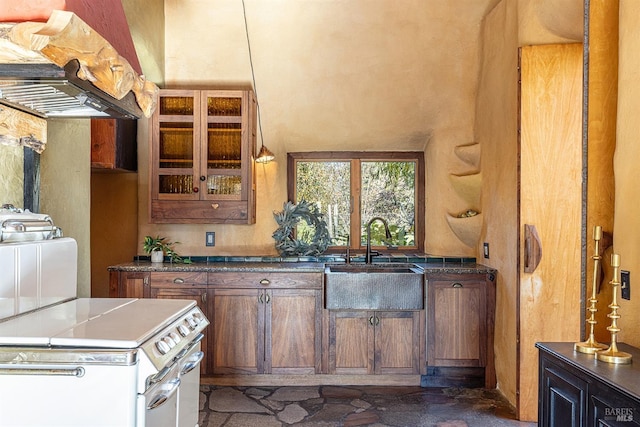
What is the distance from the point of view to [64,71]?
1624 mm

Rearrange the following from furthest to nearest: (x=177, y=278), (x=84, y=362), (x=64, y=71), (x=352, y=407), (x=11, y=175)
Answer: (x=177, y=278) → (x=352, y=407) → (x=11, y=175) → (x=64, y=71) → (x=84, y=362)

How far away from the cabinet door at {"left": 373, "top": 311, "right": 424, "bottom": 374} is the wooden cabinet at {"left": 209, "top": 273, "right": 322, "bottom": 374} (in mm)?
413

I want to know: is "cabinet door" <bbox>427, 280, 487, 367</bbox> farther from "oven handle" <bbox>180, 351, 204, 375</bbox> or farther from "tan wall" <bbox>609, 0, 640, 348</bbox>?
"oven handle" <bbox>180, 351, 204, 375</bbox>

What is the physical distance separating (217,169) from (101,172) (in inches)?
38.0

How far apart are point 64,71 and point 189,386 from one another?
49.6 inches

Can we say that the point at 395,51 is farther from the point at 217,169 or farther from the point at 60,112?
the point at 60,112

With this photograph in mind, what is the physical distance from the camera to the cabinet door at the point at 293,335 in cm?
350

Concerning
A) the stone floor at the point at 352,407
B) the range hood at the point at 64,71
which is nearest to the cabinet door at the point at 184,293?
the stone floor at the point at 352,407

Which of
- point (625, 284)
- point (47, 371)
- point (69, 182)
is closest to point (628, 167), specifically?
point (625, 284)

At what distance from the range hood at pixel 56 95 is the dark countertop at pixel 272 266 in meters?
1.45

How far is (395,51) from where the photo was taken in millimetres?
3861

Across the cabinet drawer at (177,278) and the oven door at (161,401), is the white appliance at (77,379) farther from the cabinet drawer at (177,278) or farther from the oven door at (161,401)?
the cabinet drawer at (177,278)

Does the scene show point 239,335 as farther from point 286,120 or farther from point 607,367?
point 607,367

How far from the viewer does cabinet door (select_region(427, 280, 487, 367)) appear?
3.48 metres
